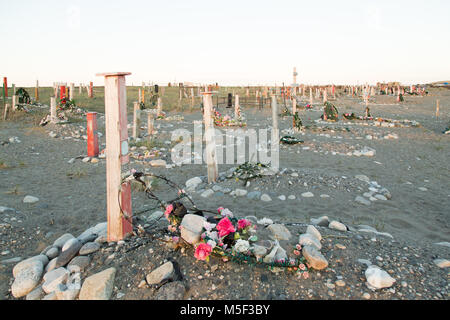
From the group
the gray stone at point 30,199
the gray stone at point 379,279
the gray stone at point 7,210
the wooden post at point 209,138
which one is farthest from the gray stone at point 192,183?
the gray stone at point 379,279

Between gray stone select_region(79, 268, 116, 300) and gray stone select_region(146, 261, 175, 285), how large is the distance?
0.34 m

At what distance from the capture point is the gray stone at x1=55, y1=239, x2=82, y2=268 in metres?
3.19

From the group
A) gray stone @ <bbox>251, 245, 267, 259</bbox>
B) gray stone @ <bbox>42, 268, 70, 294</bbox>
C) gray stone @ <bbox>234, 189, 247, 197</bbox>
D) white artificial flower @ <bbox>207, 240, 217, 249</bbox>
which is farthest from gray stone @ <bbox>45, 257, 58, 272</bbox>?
gray stone @ <bbox>234, 189, 247, 197</bbox>

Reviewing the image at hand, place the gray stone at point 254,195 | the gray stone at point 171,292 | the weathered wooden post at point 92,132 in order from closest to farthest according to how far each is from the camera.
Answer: the gray stone at point 171,292 → the gray stone at point 254,195 → the weathered wooden post at point 92,132

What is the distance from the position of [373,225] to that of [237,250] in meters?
A: 2.78

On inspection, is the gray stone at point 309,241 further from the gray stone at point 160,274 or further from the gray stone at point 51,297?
the gray stone at point 51,297

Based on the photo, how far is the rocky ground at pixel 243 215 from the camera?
2750 millimetres

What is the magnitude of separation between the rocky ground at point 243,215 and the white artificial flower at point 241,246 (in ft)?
0.51

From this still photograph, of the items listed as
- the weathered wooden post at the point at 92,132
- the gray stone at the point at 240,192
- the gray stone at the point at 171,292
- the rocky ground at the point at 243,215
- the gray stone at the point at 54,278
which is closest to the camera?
the gray stone at the point at 171,292

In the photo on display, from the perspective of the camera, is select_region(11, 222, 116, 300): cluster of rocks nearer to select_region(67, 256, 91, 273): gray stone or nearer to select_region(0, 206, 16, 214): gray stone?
select_region(67, 256, 91, 273): gray stone

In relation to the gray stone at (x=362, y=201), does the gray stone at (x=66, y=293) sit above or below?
below

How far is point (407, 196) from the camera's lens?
6297 millimetres
